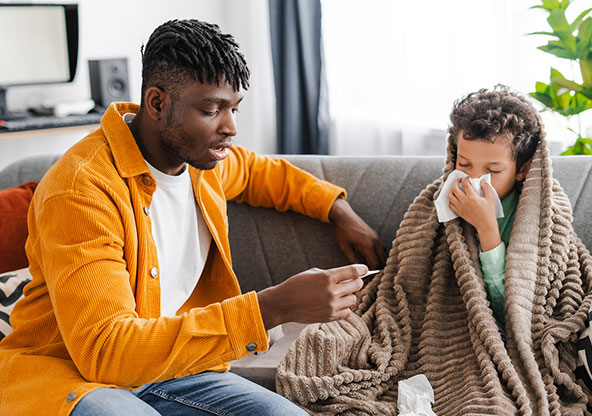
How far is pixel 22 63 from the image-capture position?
343cm

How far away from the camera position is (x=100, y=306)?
48.6 inches

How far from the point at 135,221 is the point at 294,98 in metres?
2.59

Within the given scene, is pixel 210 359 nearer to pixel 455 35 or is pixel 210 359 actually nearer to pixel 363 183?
pixel 363 183

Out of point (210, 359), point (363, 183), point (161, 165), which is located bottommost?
point (210, 359)

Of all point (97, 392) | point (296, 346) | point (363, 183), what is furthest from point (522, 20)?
point (97, 392)

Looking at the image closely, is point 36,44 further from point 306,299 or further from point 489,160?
point 306,299

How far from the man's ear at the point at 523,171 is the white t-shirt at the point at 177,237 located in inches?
32.5

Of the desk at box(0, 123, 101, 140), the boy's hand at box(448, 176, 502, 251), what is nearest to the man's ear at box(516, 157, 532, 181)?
the boy's hand at box(448, 176, 502, 251)

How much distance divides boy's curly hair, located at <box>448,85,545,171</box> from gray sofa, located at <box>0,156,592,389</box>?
0.22 meters

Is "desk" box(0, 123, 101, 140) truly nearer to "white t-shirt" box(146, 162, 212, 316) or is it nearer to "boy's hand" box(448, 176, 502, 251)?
"white t-shirt" box(146, 162, 212, 316)

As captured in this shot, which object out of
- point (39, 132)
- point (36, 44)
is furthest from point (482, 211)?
point (36, 44)

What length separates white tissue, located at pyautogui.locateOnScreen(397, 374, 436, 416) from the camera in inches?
59.6

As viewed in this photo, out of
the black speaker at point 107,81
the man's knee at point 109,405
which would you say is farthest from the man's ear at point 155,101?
the black speaker at point 107,81

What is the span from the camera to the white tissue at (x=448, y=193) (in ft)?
5.62
